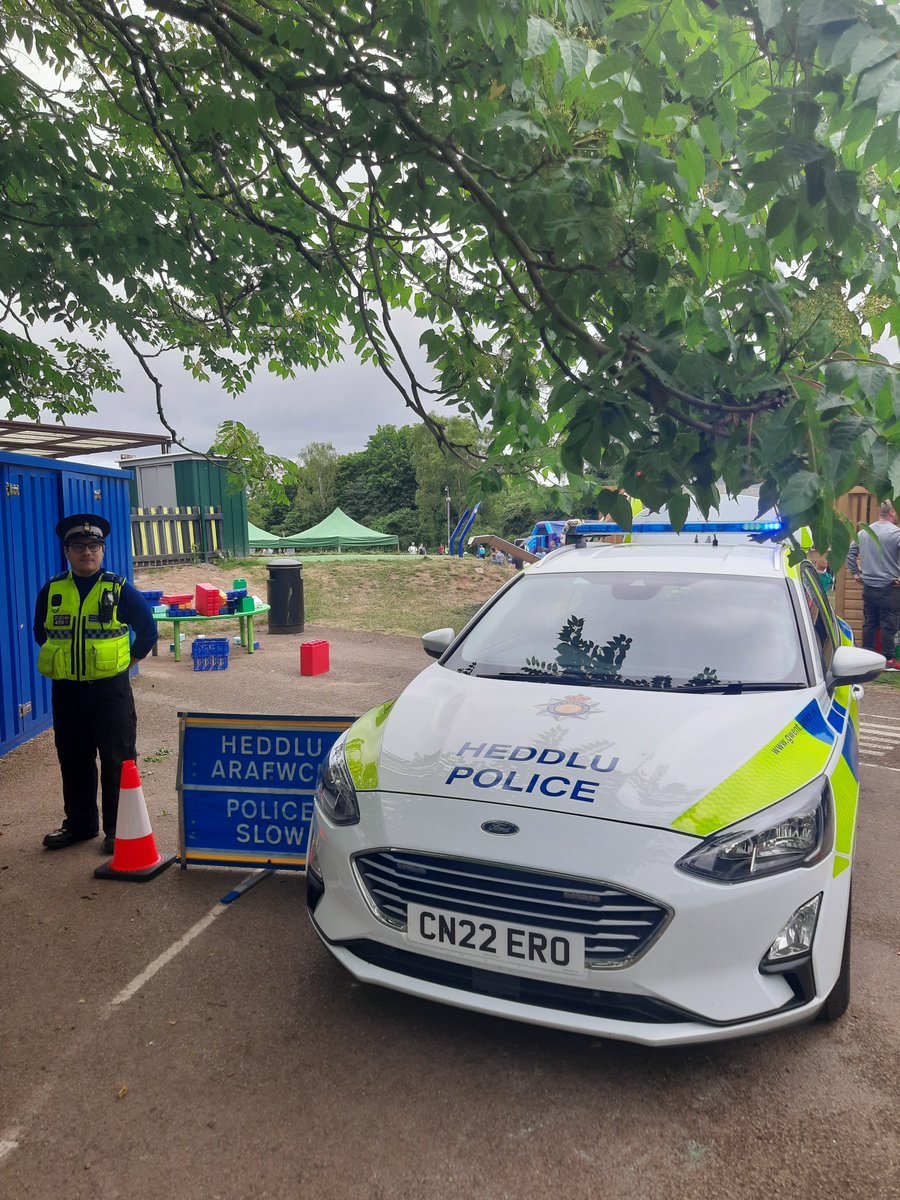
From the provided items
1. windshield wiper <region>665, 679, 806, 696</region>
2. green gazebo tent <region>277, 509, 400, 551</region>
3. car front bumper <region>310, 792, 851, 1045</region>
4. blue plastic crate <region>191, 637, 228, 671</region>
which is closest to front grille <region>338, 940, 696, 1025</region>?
car front bumper <region>310, 792, 851, 1045</region>

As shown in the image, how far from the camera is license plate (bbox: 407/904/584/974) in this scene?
2.60 meters

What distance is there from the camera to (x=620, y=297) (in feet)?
9.98

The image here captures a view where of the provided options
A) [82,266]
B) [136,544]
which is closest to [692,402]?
[82,266]

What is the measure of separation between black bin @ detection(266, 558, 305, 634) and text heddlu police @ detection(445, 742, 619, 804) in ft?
39.0

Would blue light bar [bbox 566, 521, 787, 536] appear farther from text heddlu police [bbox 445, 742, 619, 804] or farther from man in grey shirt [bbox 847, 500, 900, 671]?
man in grey shirt [bbox 847, 500, 900, 671]

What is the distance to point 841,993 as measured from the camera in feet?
9.96

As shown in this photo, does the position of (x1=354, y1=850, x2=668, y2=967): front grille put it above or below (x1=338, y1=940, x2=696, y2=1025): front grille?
above

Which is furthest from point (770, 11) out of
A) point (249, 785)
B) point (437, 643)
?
point (249, 785)

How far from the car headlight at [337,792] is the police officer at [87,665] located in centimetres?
197

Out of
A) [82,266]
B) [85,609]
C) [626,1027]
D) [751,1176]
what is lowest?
[751,1176]

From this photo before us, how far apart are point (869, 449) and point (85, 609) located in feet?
13.5

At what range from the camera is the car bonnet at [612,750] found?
9.02 ft

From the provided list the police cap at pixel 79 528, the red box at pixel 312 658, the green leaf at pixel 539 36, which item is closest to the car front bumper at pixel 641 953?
the green leaf at pixel 539 36

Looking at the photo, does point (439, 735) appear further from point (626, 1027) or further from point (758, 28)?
Result: point (758, 28)
